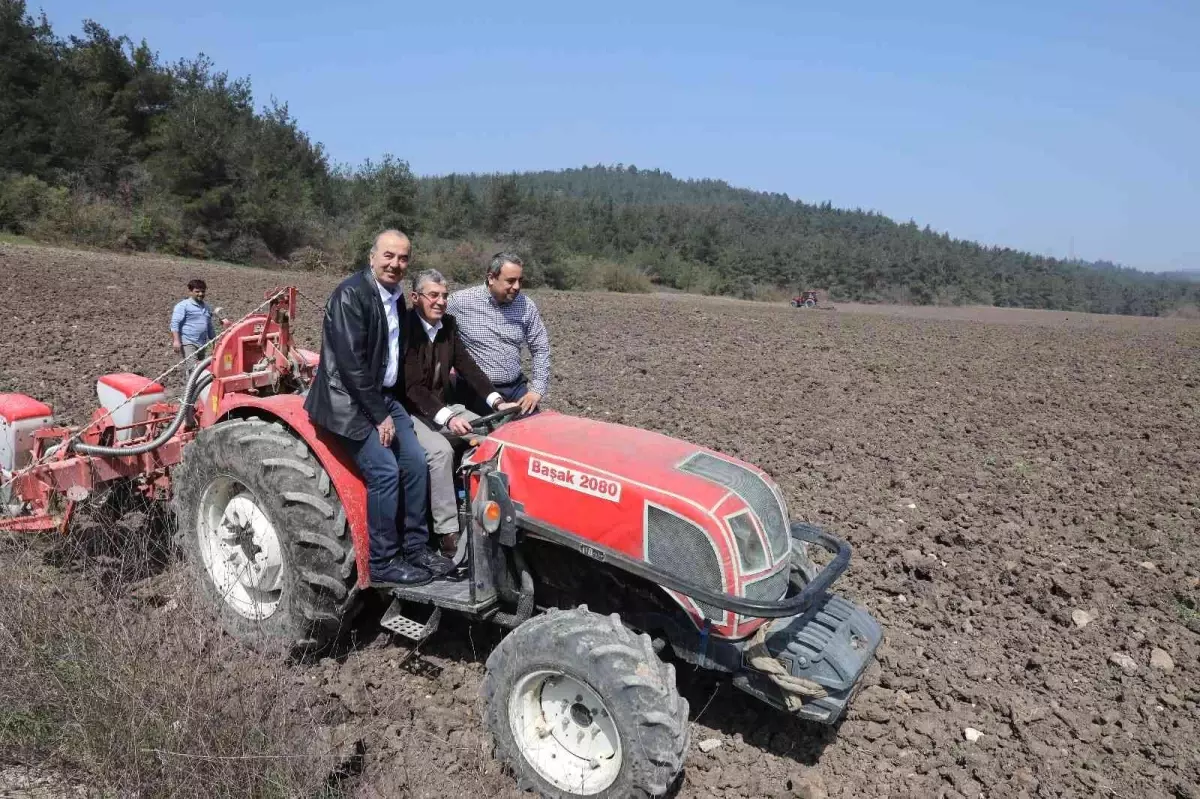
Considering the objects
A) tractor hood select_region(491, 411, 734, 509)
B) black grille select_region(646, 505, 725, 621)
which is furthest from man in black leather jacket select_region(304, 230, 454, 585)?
black grille select_region(646, 505, 725, 621)

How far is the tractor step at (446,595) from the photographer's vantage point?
3621 millimetres

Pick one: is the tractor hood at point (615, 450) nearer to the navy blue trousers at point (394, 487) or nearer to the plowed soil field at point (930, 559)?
the navy blue trousers at point (394, 487)

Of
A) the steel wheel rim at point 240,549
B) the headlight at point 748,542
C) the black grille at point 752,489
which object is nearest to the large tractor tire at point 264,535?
the steel wheel rim at point 240,549

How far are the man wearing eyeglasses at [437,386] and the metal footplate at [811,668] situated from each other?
1531 mm

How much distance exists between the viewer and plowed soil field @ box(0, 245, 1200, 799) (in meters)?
3.58

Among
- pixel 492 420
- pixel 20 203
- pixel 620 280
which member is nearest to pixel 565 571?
pixel 492 420

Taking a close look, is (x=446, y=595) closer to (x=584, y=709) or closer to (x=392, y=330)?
(x=584, y=709)

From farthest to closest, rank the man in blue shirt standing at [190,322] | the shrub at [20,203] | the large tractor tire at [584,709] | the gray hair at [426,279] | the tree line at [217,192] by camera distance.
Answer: the tree line at [217,192], the shrub at [20,203], the man in blue shirt standing at [190,322], the gray hair at [426,279], the large tractor tire at [584,709]

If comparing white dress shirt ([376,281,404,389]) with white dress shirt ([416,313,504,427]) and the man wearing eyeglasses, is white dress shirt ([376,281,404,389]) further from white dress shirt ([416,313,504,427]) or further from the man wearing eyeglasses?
white dress shirt ([416,313,504,427])

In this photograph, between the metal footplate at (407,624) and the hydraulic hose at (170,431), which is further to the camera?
the hydraulic hose at (170,431)

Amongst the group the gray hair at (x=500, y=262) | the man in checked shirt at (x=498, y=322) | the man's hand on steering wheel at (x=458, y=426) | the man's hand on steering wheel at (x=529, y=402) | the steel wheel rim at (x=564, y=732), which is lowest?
the steel wheel rim at (x=564, y=732)

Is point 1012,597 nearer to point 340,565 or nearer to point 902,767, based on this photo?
point 902,767

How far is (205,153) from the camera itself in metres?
30.0

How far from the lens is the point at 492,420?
409 cm
